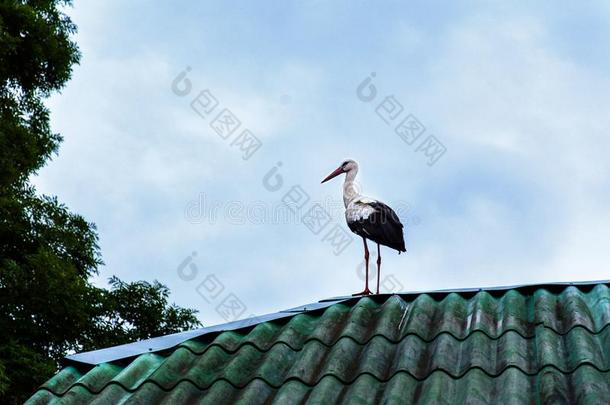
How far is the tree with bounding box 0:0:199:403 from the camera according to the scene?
13.7 metres

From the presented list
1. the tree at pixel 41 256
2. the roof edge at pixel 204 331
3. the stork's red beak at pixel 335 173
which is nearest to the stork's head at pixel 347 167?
the stork's red beak at pixel 335 173

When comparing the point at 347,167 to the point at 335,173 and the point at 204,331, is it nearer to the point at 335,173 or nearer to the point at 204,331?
the point at 335,173

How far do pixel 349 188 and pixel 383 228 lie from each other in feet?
3.27

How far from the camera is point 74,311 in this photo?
45.8 ft

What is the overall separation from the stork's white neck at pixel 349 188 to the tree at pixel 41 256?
253 inches

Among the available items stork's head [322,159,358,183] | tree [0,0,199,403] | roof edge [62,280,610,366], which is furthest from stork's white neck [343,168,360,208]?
tree [0,0,199,403]

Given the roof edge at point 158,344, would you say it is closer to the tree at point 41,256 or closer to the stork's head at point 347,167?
→ the stork's head at point 347,167

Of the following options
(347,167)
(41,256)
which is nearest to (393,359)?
(347,167)

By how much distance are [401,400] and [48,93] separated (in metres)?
14.8

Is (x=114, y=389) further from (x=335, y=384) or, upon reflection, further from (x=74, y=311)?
(x=74, y=311)

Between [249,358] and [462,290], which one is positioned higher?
[462,290]

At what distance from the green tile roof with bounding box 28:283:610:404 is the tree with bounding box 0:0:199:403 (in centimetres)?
847

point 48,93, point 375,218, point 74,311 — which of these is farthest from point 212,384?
point 48,93

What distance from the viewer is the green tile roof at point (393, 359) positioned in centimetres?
365
